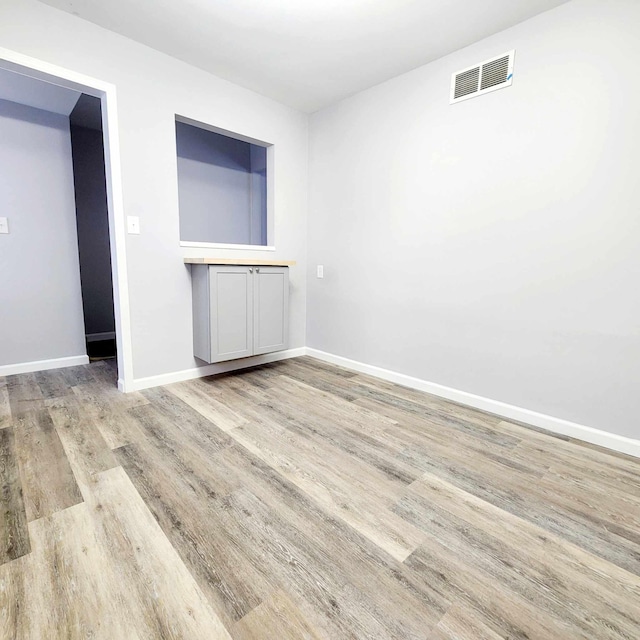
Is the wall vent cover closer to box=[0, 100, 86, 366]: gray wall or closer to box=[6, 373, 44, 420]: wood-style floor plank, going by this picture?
box=[0, 100, 86, 366]: gray wall

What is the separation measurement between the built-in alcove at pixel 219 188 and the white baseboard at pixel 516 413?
1.97 metres

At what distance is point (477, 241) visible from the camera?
231 centimetres

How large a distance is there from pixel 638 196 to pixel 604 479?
1.42 metres

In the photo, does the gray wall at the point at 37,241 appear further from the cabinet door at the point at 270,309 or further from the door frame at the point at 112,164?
the cabinet door at the point at 270,309

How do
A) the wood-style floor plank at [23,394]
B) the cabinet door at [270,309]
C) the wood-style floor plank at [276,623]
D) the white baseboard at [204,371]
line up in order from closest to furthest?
the wood-style floor plank at [276,623] → the wood-style floor plank at [23,394] → the white baseboard at [204,371] → the cabinet door at [270,309]

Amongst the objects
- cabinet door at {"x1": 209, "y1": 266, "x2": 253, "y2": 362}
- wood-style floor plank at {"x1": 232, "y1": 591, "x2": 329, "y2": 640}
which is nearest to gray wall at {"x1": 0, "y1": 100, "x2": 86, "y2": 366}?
cabinet door at {"x1": 209, "y1": 266, "x2": 253, "y2": 362}

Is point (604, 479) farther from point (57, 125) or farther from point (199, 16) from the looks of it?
point (57, 125)

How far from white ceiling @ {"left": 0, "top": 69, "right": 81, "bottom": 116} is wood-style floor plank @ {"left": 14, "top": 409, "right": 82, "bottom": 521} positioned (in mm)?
2348

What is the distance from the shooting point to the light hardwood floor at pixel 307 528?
0.93 meters

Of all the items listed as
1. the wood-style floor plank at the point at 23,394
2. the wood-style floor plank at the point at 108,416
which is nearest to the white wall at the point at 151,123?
the wood-style floor plank at the point at 108,416

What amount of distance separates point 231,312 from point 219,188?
6.59 feet

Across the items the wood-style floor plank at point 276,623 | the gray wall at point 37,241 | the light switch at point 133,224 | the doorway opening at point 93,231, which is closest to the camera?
the wood-style floor plank at point 276,623

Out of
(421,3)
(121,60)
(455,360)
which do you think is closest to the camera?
(421,3)

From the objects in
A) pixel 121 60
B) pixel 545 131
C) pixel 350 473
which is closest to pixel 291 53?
Answer: pixel 121 60
